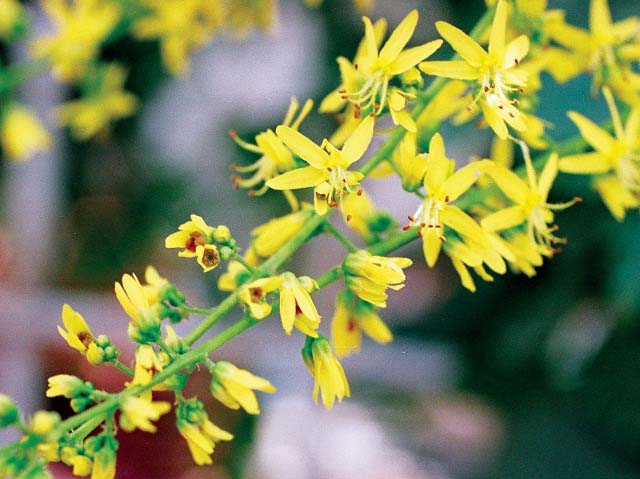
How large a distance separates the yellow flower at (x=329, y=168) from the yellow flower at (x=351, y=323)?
0.12 metres

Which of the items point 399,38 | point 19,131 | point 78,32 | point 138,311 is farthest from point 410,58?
Answer: point 19,131

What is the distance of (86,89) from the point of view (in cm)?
122

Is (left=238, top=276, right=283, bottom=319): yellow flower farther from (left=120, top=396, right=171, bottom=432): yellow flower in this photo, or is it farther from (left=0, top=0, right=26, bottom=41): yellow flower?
(left=0, top=0, right=26, bottom=41): yellow flower

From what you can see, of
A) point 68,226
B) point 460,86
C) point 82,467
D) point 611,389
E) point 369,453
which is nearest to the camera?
point 82,467

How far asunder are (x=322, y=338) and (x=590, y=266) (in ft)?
2.41

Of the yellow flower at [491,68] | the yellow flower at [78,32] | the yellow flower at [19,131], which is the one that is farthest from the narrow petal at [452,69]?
the yellow flower at [19,131]

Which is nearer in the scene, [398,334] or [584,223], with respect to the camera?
[584,223]

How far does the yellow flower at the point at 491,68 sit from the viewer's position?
1.72ft

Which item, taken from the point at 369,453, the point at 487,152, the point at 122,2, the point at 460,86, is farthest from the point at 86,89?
the point at 369,453

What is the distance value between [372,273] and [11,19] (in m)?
0.72

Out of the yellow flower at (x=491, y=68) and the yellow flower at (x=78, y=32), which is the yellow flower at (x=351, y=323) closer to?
the yellow flower at (x=491, y=68)

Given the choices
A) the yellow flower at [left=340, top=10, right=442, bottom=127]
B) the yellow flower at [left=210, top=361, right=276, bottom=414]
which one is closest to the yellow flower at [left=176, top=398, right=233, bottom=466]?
the yellow flower at [left=210, top=361, right=276, bottom=414]

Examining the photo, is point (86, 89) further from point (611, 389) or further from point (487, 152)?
point (611, 389)

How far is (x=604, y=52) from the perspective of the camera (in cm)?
69
